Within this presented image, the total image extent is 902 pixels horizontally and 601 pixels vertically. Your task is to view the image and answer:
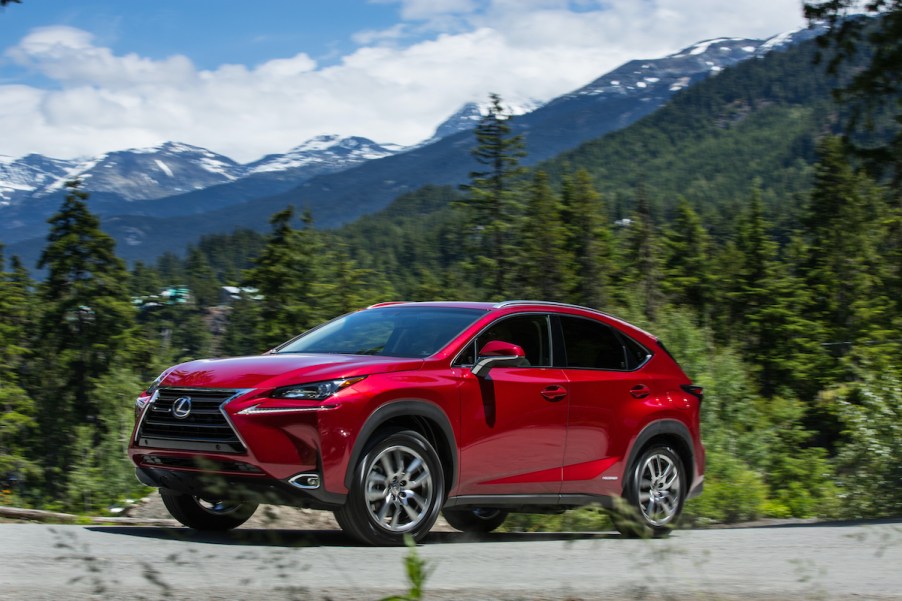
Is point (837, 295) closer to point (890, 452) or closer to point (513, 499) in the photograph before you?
point (890, 452)

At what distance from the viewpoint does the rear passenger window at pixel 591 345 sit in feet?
28.3

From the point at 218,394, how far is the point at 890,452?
35.5 feet

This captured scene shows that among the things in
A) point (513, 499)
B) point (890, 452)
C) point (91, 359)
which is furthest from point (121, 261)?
point (513, 499)

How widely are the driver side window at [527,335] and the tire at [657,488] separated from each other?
1.29 meters

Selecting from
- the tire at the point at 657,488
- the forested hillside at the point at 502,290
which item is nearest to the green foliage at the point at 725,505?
→ the tire at the point at 657,488

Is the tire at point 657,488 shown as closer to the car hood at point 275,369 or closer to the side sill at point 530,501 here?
the side sill at point 530,501

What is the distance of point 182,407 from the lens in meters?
7.14

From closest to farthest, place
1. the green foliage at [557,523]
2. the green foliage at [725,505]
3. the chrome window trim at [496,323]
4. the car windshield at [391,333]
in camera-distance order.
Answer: the chrome window trim at [496,323] → the car windshield at [391,333] → the green foliage at [557,523] → the green foliage at [725,505]

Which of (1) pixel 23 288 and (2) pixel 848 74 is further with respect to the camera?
(1) pixel 23 288

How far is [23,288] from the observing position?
6669cm

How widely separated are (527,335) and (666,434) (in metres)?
1.71

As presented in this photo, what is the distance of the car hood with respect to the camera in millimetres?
6945

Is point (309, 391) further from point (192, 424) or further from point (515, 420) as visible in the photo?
point (515, 420)

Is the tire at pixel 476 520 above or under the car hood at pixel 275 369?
under
